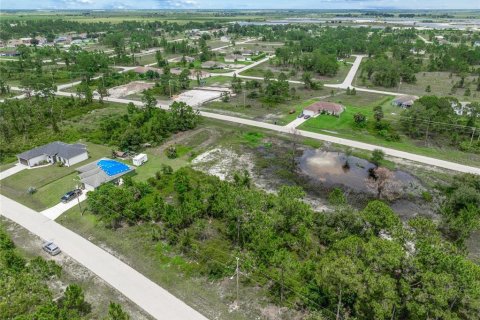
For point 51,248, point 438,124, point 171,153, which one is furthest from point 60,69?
point 438,124

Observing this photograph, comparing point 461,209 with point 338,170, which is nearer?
point 461,209

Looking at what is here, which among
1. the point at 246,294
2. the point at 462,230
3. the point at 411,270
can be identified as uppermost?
the point at 411,270

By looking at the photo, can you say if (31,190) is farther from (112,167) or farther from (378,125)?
(378,125)

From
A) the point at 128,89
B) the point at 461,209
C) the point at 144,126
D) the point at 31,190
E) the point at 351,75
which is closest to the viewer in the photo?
the point at 461,209

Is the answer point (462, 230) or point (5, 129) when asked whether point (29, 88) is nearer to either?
point (5, 129)

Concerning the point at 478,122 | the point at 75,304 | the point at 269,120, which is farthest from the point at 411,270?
the point at 478,122

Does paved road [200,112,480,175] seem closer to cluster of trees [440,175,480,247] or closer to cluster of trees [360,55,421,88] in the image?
cluster of trees [440,175,480,247]
